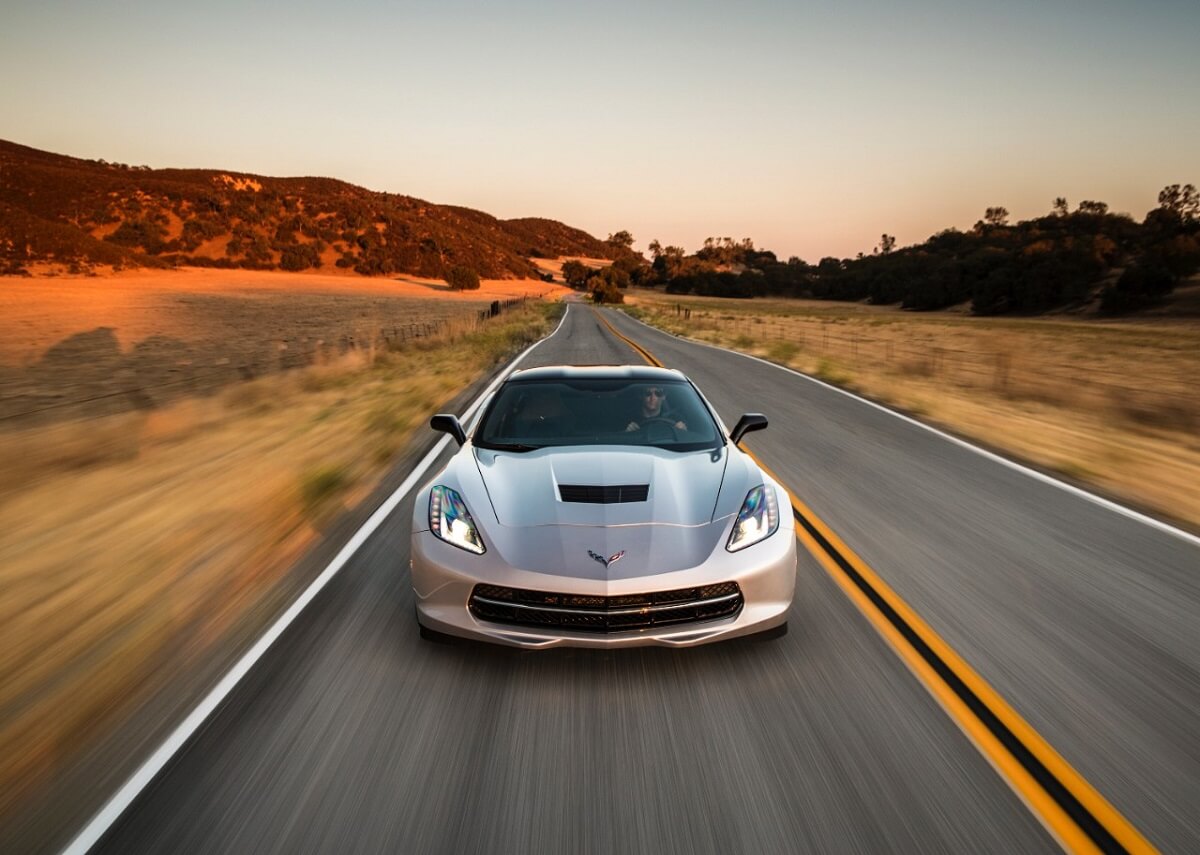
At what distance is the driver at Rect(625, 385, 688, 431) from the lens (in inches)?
203

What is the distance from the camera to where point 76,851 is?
7.91 feet

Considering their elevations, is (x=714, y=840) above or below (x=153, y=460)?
above

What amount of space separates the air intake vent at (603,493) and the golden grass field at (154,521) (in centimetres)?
202

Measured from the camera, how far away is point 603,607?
3.26m

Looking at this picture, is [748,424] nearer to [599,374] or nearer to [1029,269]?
[599,374]

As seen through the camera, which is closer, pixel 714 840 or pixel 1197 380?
pixel 714 840

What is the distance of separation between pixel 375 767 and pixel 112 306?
149ft

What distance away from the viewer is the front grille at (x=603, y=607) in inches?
129

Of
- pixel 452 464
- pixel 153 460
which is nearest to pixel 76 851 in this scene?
pixel 452 464

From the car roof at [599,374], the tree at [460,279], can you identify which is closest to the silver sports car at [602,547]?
the car roof at [599,374]

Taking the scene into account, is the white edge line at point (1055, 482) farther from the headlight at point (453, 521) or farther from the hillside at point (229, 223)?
the hillside at point (229, 223)

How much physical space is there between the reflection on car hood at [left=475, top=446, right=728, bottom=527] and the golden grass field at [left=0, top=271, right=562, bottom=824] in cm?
173

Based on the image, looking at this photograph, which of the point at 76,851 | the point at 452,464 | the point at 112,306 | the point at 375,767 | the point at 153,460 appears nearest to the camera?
the point at 76,851

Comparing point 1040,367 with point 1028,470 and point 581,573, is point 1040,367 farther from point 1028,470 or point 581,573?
point 581,573
